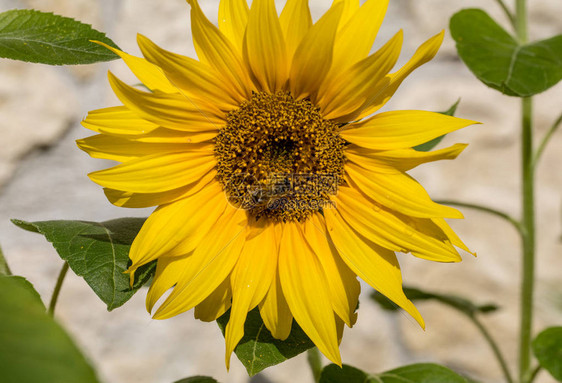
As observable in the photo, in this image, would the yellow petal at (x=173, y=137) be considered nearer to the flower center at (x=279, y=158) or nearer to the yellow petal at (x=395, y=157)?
the flower center at (x=279, y=158)

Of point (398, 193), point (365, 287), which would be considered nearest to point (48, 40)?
point (398, 193)

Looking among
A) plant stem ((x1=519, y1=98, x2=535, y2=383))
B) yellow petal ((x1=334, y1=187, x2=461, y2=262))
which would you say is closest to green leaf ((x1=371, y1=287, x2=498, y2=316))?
plant stem ((x1=519, y1=98, x2=535, y2=383))

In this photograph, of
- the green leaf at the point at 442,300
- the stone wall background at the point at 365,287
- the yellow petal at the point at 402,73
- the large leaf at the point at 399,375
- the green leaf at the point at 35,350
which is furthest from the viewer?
the stone wall background at the point at 365,287

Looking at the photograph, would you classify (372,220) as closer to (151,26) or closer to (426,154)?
(426,154)

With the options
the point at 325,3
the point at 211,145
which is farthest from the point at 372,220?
the point at 325,3

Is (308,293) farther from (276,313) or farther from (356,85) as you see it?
(356,85)

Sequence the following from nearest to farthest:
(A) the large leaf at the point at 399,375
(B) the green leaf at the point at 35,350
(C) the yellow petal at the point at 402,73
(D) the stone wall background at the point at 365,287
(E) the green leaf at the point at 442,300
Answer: (B) the green leaf at the point at 35,350 < (C) the yellow petal at the point at 402,73 < (A) the large leaf at the point at 399,375 < (E) the green leaf at the point at 442,300 < (D) the stone wall background at the point at 365,287

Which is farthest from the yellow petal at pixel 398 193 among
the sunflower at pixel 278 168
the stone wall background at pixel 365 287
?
the stone wall background at pixel 365 287
